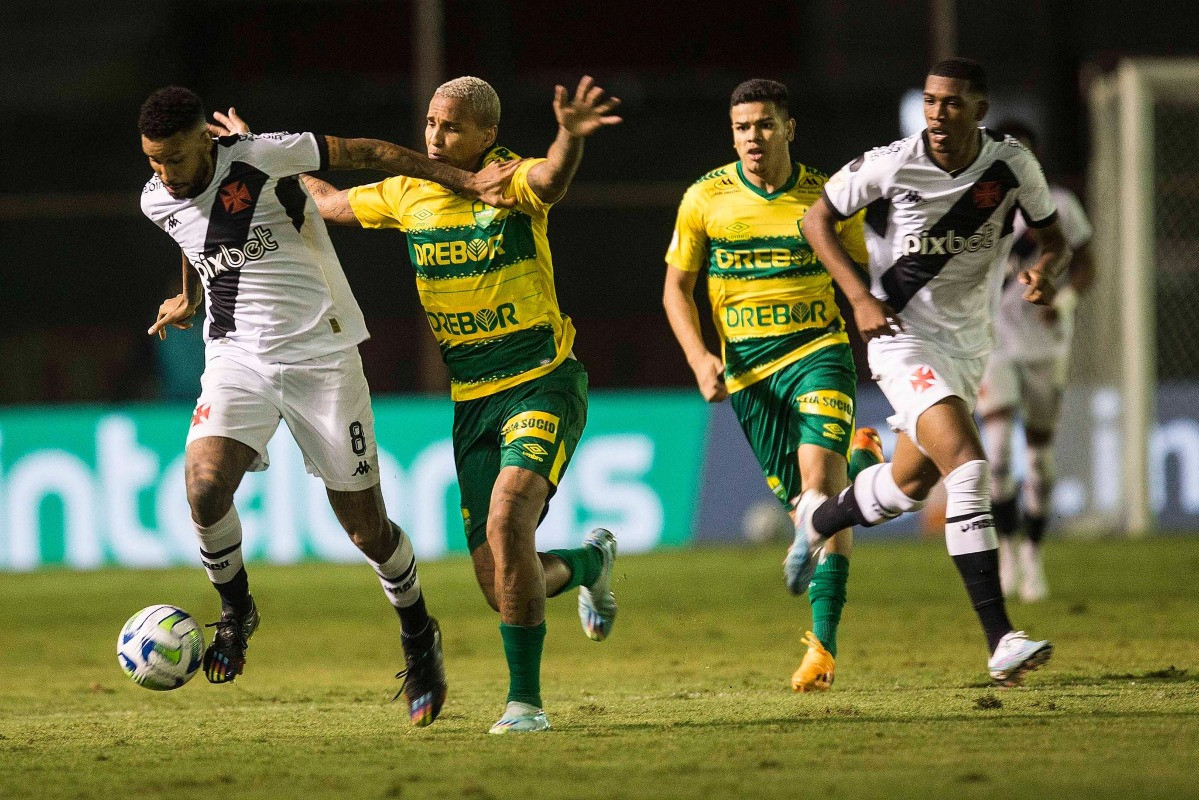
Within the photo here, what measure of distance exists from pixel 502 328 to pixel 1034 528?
17.3 ft

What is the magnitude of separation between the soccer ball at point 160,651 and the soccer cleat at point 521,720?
119 centimetres

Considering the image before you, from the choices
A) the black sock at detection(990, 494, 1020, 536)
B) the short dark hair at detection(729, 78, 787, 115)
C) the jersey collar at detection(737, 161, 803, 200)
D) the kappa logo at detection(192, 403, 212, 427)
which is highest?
A: the short dark hair at detection(729, 78, 787, 115)

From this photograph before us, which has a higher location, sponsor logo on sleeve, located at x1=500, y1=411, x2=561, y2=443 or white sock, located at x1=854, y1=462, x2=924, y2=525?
sponsor logo on sleeve, located at x1=500, y1=411, x2=561, y2=443

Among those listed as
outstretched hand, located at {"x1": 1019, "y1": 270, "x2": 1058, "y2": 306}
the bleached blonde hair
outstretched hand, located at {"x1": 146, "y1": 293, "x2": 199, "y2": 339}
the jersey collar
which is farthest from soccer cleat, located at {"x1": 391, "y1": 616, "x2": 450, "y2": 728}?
outstretched hand, located at {"x1": 1019, "y1": 270, "x2": 1058, "y2": 306}

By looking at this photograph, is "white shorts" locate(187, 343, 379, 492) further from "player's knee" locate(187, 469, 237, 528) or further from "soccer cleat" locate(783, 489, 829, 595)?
"soccer cleat" locate(783, 489, 829, 595)

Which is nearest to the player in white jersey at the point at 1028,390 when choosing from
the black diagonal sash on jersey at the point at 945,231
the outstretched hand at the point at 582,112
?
the black diagonal sash on jersey at the point at 945,231

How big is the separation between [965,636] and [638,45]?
2048 centimetres

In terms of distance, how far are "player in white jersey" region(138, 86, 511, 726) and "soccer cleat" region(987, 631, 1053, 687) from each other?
206cm

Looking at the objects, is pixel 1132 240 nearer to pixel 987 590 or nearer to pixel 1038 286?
pixel 1038 286

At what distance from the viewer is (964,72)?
6660 millimetres

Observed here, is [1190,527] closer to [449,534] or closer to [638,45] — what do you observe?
[449,534]

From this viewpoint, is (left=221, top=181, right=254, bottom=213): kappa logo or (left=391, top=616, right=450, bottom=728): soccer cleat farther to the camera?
(left=221, top=181, right=254, bottom=213): kappa logo

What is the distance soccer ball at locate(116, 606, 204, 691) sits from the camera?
6.38 m

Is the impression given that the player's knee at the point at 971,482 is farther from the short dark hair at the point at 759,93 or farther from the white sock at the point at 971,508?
the short dark hair at the point at 759,93
